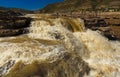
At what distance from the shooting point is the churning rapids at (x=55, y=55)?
16.4m

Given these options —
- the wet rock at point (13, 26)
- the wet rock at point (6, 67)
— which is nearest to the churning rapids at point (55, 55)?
the wet rock at point (6, 67)

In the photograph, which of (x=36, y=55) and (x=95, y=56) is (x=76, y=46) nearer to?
(x=95, y=56)

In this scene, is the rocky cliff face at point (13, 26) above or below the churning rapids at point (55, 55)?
above

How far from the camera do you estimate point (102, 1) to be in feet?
583

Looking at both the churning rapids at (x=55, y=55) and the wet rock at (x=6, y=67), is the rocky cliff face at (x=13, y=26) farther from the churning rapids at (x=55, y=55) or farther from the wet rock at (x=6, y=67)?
the wet rock at (x=6, y=67)

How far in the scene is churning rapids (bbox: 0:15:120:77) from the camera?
16.4m

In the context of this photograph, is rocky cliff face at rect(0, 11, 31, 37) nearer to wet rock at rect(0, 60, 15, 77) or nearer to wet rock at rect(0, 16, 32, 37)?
wet rock at rect(0, 16, 32, 37)

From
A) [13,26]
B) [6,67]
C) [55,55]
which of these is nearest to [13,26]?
[13,26]

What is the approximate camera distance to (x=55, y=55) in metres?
17.8

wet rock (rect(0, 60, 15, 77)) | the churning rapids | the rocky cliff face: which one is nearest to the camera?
wet rock (rect(0, 60, 15, 77))

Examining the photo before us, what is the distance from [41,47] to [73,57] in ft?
8.02

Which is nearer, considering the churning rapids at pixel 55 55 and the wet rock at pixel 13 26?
the churning rapids at pixel 55 55

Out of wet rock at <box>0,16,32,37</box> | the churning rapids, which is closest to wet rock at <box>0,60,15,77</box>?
the churning rapids

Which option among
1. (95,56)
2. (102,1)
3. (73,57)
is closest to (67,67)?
(73,57)
